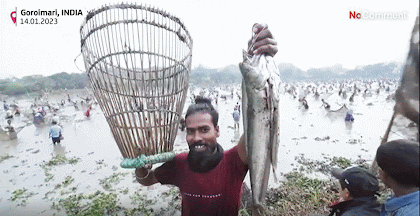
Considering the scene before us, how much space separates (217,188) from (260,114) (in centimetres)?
108

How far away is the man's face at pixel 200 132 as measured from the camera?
2.09 metres

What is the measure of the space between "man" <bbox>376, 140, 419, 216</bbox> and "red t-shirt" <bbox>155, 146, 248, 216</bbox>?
3.62ft

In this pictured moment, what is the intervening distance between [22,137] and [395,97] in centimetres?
2390

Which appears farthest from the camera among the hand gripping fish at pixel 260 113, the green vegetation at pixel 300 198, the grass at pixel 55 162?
the grass at pixel 55 162

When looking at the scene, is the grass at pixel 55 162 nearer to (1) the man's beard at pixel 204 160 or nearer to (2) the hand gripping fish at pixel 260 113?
(1) the man's beard at pixel 204 160

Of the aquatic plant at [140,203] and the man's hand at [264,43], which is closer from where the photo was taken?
the man's hand at [264,43]

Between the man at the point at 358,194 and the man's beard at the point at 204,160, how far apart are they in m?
1.35

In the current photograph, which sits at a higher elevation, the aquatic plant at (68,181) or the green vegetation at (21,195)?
the aquatic plant at (68,181)

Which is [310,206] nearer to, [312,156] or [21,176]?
[312,156]

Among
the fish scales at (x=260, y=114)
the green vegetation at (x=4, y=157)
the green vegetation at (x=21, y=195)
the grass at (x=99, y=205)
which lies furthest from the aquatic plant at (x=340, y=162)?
the green vegetation at (x=4, y=157)

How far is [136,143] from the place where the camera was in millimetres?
1979

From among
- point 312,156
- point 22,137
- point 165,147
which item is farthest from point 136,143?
point 22,137

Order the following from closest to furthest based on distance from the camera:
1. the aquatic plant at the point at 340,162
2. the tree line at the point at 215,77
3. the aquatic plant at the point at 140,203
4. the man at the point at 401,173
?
the man at the point at 401,173, the aquatic plant at the point at 140,203, the aquatic plant at the point at 340,162, the tree line at the point at 215,77

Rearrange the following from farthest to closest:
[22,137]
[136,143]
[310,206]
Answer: [22,137]
[310,206]
[136,143]
